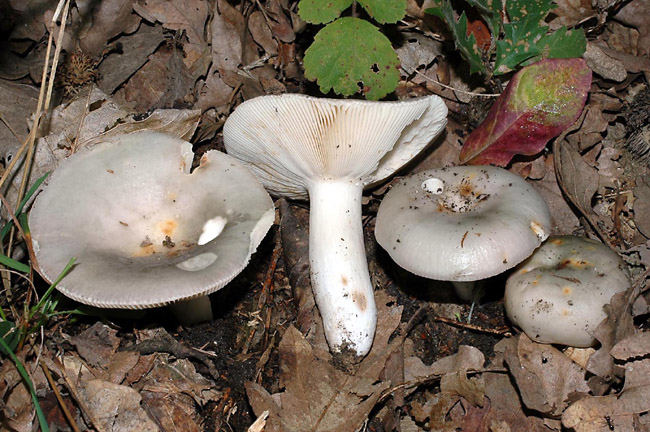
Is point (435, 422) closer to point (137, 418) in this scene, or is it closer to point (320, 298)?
point (320, 298)

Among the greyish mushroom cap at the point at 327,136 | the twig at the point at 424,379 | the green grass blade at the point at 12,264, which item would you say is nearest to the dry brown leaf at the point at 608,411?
A: the twig at the point at 424,379

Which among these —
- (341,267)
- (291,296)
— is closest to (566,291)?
(341,267)

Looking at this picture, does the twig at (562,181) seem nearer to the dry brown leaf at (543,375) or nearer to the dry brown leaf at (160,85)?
the dry brown leaf at (543,375)

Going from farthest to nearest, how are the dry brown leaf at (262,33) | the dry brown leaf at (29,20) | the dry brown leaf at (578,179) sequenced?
the dry brown leaf at (262,33) < the dry brown leaf at (29,20) < the dry brown leaf at (578,179)

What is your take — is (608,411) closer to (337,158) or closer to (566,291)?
(566,291)

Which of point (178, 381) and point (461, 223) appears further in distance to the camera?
point (178, 381)
